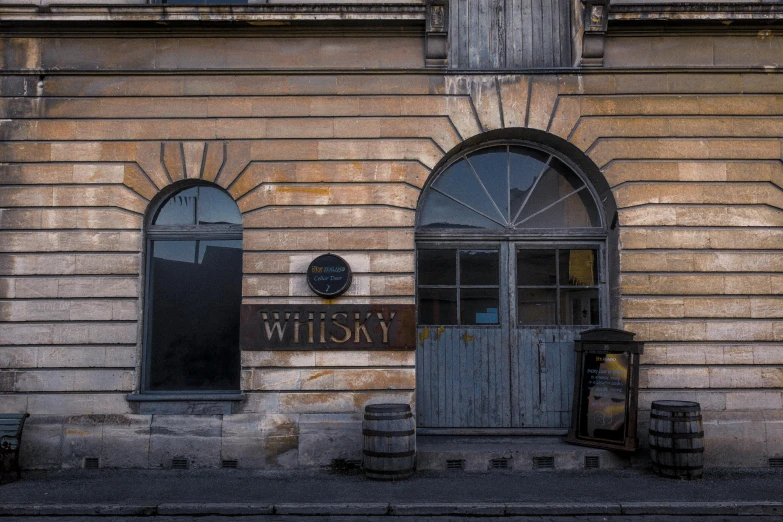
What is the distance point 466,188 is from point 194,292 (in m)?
4.40

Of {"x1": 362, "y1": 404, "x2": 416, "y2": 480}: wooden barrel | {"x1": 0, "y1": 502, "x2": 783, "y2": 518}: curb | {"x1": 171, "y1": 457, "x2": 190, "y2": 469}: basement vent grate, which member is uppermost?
{"x1": 362, "y1": 404, "x2": 416, "y2": 480}: wooden barrel

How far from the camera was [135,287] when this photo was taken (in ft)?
30.8

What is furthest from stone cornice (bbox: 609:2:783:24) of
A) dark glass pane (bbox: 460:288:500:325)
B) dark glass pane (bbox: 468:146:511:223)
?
dark glass pane (bbox: 460:288:500:325)

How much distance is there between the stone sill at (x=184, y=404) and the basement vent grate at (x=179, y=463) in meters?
0.63

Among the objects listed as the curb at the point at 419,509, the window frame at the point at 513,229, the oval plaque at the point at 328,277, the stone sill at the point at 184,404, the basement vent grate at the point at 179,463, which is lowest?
the curb at the point at 419,509

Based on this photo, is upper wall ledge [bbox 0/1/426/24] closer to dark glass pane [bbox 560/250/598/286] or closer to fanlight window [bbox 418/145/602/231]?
fanlight window [bbox 418/145/602/231]

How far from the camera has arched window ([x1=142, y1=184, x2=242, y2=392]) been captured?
379 inches

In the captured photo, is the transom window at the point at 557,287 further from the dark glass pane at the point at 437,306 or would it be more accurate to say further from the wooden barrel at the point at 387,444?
the wooden barrel at the point at 387,444

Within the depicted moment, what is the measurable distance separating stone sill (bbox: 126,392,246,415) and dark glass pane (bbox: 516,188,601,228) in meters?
4.99

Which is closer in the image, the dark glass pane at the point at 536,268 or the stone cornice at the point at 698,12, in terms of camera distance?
the stone cornice at the point at 698,12

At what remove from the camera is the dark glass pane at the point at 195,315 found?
9609 millimetres

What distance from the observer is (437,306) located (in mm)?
9859

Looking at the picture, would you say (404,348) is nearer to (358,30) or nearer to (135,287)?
(135,287)

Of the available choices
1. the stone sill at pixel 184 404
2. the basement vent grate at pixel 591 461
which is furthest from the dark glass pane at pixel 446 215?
the stone sill at pixel 184 404
